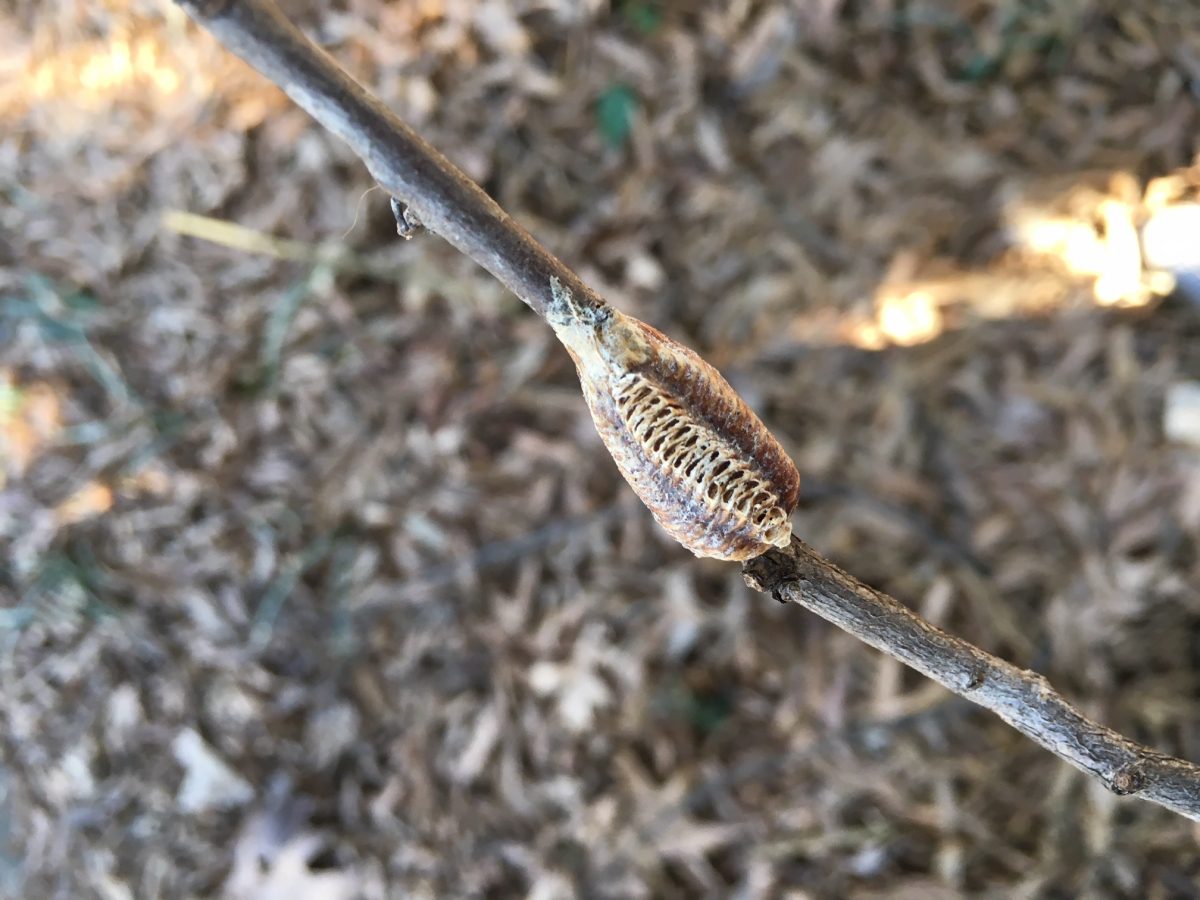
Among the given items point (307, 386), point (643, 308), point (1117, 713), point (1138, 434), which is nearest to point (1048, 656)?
point (1117, 713)

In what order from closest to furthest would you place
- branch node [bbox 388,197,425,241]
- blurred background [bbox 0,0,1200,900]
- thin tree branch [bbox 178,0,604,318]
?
1. thin tree branch [bbox 178,0,604,318]
2. branch node [bbox 388,197,425,241]
3. blurred background [bbox 0,0,1200,900]

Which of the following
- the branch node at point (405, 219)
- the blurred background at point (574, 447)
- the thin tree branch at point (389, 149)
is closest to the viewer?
the thin tree branch at point (389, 149)

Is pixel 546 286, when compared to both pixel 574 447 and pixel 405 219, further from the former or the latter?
pixel 574 447

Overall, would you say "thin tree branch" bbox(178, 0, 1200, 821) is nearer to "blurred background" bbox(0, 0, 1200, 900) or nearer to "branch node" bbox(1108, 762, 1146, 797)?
"branch node" bbox(1108, 762, 1146, 797)

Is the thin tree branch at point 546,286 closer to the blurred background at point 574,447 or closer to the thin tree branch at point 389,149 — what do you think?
the thin tree branch at point 389,149

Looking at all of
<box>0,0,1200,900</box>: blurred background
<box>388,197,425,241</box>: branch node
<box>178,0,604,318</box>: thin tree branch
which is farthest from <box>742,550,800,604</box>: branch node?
<box>0,0,1200,900</box>: blurred background

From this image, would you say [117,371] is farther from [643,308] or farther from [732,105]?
[732,105]

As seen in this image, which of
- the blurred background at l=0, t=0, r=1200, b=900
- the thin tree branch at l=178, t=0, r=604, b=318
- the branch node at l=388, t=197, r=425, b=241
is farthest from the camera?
the blurred background at l=0, t=0, r=1200, b=900

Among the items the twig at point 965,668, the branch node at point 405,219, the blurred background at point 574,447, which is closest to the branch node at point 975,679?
the twig at point 965,668
